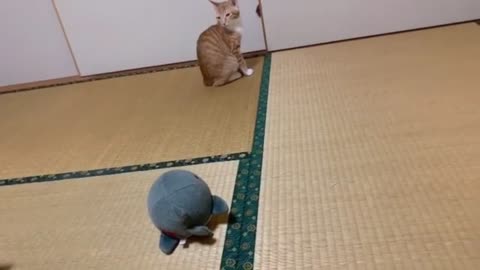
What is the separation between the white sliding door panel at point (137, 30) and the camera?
9.54 ft

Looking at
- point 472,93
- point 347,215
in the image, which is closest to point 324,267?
point 347,215

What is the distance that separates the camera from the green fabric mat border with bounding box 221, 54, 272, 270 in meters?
1.20

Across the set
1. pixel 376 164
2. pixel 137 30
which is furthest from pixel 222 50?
pixel 376 164

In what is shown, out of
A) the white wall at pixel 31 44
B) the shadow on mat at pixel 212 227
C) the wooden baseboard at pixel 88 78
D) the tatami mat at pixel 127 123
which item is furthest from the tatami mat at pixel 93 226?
the white wall at pixel 31 44

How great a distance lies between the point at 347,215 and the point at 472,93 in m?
0.93

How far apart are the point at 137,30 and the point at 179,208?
2075mm

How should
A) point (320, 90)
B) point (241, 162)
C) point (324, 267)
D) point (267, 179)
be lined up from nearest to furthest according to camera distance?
point (324, 267), point (267, 179), point (241, 162), point (320, 90)

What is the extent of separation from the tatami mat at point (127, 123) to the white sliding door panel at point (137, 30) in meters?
0.20

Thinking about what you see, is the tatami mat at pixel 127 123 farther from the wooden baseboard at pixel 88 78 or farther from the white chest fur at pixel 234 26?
the white chest fur at pixel 234 26

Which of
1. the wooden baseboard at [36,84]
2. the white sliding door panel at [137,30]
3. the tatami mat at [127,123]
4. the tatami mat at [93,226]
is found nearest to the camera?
the tatami mat at [93,226]

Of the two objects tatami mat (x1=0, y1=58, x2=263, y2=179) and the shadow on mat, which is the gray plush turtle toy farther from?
tatami mat (x1=0, y1=58, x2=263, y2=179)

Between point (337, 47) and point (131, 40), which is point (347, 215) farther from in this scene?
point (131, 40)

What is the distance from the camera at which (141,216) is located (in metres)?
1.44

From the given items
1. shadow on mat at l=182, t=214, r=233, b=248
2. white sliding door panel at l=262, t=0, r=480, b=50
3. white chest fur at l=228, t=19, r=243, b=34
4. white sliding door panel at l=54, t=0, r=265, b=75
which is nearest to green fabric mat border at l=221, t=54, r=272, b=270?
shadow on mat at l=182, t=214, r=233, b=248
